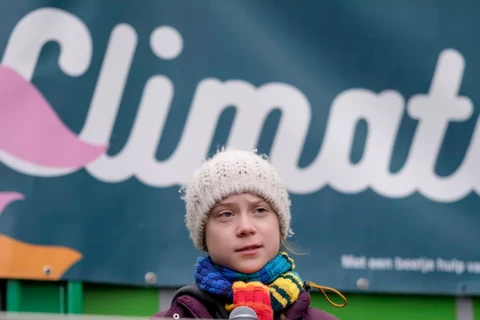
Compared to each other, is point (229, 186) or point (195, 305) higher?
point (229, 186)

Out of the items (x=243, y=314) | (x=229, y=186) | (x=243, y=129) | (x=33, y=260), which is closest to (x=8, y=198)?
(x=33, y=260)

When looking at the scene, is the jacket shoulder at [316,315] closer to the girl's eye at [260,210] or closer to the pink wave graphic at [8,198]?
the girl's eye at [260,210]

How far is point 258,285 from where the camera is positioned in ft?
6.84

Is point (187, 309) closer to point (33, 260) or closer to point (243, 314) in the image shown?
point (243, 314)

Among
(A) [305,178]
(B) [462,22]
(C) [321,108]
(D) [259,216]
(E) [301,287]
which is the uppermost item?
(B) [462,22]

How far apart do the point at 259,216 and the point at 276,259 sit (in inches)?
4.2

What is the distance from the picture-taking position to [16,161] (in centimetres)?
Result: 333

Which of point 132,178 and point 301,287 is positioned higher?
point 132,178

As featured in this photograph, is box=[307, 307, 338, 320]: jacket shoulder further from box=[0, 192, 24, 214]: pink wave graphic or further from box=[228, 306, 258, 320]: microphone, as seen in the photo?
box=[0, 192, 24, 214]: pink wave graphic

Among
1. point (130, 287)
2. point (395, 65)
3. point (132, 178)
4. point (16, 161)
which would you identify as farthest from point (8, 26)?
point (395, 65)

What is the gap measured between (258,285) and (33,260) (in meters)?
1.43

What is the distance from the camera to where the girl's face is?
212 centimetres

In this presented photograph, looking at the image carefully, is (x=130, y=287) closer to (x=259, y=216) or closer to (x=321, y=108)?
(x=321, y=108)

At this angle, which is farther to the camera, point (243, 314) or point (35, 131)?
point (35, 131)
